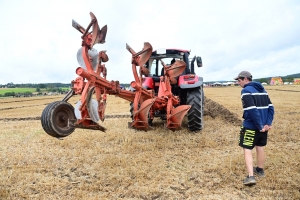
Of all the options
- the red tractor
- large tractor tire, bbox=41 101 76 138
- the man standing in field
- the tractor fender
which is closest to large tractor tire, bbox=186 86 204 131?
the tractor fender

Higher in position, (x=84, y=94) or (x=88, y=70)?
(x=88, y=70)

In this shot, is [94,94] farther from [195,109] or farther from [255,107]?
[195,109]

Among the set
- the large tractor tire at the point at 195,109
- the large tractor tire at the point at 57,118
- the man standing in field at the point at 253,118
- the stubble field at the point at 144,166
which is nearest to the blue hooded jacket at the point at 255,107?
the man standing in field at the point at 253,118

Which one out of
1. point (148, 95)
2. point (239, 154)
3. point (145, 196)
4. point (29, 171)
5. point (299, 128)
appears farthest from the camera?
point (299, 128)

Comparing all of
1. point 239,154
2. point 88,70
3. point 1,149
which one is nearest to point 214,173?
point 239,154

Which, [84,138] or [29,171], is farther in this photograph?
[84,138]

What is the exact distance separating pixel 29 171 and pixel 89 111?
4.43ft

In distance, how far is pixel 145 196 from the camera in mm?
2980

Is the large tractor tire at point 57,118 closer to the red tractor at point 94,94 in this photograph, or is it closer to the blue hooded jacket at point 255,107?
the red tractor at point 94,94

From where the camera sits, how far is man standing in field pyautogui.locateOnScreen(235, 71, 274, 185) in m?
3.28

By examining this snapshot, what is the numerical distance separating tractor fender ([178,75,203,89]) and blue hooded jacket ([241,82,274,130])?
7.63ft

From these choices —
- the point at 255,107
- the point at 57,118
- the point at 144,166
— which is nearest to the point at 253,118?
the point at 255,107

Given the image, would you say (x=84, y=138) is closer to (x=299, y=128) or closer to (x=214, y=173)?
(x=214, y=173)

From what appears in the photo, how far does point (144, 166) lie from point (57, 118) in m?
1.47
